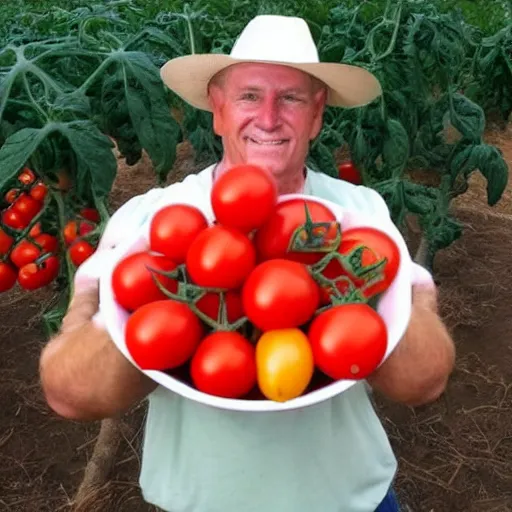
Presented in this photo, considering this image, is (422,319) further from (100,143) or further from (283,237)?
(100,143)

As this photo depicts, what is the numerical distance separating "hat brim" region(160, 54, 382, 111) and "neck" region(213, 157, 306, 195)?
0.18 meters

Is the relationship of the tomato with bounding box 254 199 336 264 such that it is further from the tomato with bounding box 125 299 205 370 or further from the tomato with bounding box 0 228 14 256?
the tomato with bounding box 0 228 14 256

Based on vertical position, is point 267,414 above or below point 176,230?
below

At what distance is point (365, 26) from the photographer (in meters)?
3.01

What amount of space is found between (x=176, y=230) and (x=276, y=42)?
51 centimetres

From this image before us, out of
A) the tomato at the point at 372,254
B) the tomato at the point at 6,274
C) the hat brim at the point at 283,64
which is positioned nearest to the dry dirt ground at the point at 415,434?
the tomato at the point at 6,274

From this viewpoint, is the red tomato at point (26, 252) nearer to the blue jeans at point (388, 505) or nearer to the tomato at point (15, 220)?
the tomato at point (15, 220)

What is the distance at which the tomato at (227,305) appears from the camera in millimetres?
970

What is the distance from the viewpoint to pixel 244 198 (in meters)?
0.95

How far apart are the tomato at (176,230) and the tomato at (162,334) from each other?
86mm

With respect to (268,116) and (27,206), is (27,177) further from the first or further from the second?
Result: (268,116)

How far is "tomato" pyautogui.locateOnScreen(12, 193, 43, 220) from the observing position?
1.94m

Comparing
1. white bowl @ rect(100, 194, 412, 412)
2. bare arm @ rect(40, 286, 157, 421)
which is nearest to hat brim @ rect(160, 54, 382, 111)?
white bowl @ rect(100, 194, 412, 412)

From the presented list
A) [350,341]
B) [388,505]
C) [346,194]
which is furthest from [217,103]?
[388,505]
